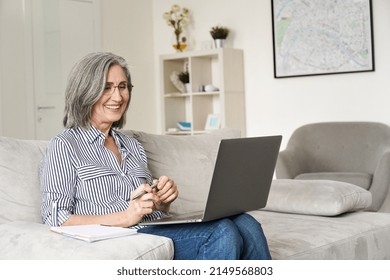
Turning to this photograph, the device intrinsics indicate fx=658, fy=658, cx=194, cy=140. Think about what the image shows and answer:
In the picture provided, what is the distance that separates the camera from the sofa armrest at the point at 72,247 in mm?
1824

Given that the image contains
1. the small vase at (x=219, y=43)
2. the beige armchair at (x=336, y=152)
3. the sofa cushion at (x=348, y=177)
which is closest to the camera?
the sofa cushion at (x=348, y=177)

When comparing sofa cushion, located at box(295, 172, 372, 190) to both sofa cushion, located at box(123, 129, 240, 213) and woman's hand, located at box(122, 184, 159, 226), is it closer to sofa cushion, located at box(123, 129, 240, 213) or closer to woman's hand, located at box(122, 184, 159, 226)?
sofa cushion, located at box(123, 129, 240, 213)

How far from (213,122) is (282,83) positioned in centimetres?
75

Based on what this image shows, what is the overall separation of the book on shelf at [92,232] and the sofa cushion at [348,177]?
2.88 metres

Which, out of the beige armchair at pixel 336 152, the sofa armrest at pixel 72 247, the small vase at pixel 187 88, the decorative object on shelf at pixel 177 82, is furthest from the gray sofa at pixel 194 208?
the decorative object on shelf at pixel 177 82

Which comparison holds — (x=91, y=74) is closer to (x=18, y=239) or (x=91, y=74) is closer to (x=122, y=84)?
(x=122, y=84)

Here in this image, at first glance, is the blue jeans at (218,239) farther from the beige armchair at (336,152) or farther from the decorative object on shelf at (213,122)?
the decorative object on shelf at (213,122)

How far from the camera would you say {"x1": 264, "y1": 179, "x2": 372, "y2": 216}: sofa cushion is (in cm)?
293

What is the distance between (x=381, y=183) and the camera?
4.48 metres

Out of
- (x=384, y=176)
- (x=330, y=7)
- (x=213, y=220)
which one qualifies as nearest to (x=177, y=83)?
(x=330, y=7)

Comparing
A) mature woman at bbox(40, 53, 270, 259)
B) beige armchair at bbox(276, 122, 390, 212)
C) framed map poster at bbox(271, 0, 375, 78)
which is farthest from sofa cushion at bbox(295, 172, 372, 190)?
mature woman at bbox(40, 53, 270, 259)

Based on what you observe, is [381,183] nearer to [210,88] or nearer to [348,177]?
[348,177]

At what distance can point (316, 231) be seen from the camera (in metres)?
2.67

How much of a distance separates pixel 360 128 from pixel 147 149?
8.46 feet
